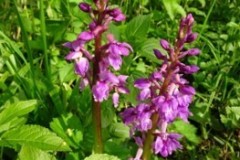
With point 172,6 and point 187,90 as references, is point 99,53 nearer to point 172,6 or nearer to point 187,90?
point 187,90

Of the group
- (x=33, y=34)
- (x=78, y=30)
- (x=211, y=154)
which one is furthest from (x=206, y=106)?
(x=33, y=34)

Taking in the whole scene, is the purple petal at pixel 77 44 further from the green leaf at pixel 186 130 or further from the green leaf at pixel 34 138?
the green leaf at pixel 186 130

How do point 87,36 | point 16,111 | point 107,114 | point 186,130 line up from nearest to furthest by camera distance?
point 87,36
point 16,111
point 107,114
point 186,130

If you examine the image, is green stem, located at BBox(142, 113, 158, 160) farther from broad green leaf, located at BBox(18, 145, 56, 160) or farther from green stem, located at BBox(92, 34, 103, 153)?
broad green leaf, located at BBox(18, 145, 56, 160)

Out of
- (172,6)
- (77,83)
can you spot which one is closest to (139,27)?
(77,83)

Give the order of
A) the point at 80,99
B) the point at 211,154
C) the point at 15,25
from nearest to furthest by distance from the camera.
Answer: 1. the point at 80,99
2. the point at 211,154
3. the point at 15,25

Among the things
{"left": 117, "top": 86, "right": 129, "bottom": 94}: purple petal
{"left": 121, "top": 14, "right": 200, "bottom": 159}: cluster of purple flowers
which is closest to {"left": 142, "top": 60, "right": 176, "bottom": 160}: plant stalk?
{"left": 121, "top": 14, "right": 200, "bottom": 159}: cluster of purple flowers

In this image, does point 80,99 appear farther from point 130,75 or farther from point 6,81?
point 6,81
